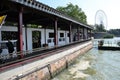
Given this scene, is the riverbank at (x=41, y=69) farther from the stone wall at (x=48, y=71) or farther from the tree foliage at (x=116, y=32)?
the tree foliage at (x=116, y=32)

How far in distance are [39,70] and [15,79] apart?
2.41 metres

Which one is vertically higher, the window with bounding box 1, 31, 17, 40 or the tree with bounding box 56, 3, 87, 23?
the tree with bounding box 56, 3, 87, 23

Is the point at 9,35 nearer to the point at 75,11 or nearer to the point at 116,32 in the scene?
the point at 75,11

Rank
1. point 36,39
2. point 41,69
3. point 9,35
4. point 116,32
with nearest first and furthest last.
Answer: point 41,69 → point 9,35 → point 36,39 → point 116,32

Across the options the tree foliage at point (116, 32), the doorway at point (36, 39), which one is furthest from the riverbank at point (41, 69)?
the tree foliage at point (116, 32)

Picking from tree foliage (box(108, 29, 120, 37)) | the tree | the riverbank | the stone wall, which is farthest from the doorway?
tree foliage (box(108, 29, 120, 37))

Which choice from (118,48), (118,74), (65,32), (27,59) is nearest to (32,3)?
(27,59)

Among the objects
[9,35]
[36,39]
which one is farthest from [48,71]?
[36,39]

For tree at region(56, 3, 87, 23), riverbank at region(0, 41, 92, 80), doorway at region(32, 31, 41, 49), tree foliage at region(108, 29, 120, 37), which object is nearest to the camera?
riverbank at region(0, 41, 92, 80)

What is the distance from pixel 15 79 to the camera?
7527 mm

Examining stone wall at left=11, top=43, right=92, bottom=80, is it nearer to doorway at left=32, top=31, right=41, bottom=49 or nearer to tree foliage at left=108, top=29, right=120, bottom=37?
doorway at left=32, top=31, right=41, bottom=49

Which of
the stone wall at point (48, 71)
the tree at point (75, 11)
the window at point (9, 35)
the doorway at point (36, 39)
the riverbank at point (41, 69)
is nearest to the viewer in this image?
the riverbank at point (41, 69)

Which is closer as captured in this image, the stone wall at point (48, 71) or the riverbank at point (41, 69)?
the riverbank at point (41, 69)

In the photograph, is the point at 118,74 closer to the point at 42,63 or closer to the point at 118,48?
the point at 42,63
